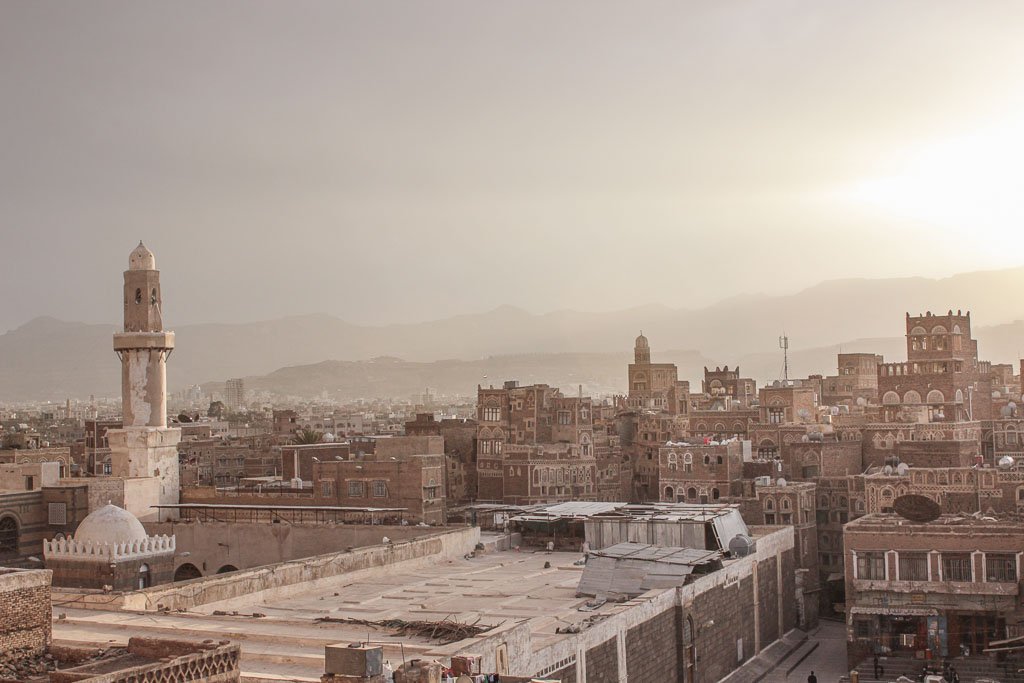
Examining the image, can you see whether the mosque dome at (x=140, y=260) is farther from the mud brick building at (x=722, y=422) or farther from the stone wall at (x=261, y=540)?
the mud brick building at (x=722, y=422)

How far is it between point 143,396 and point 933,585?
1066 inches

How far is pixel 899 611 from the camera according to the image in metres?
37.6

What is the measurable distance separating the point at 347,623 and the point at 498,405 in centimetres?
3820

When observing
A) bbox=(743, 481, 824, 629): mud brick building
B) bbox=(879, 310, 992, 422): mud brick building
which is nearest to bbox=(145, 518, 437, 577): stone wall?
bbox=(743, 481, 824, 629): mud brick building

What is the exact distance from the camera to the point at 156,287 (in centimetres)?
4478

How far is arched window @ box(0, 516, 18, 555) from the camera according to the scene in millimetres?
39875

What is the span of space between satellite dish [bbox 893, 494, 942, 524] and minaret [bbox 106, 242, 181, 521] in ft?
82.1

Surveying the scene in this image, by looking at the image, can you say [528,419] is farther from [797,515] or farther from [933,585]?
[933,585]

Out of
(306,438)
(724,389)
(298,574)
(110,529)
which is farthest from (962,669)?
(724,389)

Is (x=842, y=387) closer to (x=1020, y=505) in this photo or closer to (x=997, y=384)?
(x=997, y=384)

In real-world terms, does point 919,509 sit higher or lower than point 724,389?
lower

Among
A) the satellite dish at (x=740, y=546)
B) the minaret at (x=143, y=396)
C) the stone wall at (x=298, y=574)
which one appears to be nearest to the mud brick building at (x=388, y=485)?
the minaret at (x=143, y=396)

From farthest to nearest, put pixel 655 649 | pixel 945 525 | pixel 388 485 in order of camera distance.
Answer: pixel 388 485 → pixel 945 525 → pixel 655 649

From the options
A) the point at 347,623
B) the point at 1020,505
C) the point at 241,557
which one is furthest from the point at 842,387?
the point at 347,623
